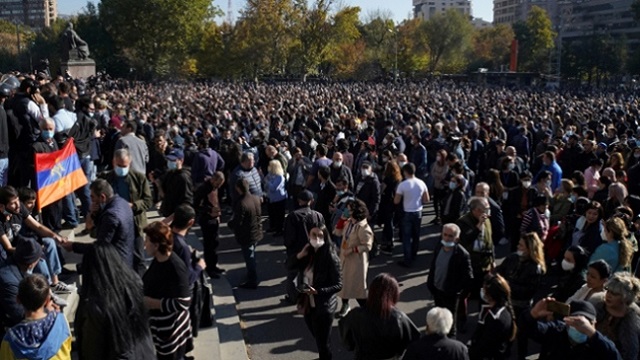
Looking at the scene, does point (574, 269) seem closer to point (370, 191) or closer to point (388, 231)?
point (370, 191)

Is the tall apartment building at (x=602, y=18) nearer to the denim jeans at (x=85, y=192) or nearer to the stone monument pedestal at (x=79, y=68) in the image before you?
the stone monument pedestal at (x=79, y=68)

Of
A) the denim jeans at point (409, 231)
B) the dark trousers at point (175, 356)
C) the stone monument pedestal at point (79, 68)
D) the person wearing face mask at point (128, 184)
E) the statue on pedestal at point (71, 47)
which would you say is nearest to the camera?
the dark trousers at point (175, 356)

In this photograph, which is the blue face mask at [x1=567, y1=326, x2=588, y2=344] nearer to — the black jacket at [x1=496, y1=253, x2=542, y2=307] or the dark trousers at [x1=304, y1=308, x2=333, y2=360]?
the black jacket at [x1=496, y1=253, x2=542, y2=307]

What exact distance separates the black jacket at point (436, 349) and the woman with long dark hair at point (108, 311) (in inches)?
67.6

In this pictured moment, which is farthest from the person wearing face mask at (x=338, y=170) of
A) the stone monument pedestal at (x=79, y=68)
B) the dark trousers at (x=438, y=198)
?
the stone monument pedestal at (x=79, y=68)

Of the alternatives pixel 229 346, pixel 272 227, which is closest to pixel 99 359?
pixel 229 346

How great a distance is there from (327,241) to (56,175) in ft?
10.2

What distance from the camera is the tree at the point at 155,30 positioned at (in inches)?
2394

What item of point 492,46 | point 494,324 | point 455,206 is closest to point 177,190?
point 455,206

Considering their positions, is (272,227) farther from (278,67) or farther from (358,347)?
(278,67)

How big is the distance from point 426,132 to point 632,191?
18.4ft

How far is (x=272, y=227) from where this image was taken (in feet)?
36.4

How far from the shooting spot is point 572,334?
13.4ft

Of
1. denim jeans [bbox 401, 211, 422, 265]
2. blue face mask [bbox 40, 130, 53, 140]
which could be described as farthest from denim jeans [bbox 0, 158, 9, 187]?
denim jeans [bbox 401, 211, 422, 265]
